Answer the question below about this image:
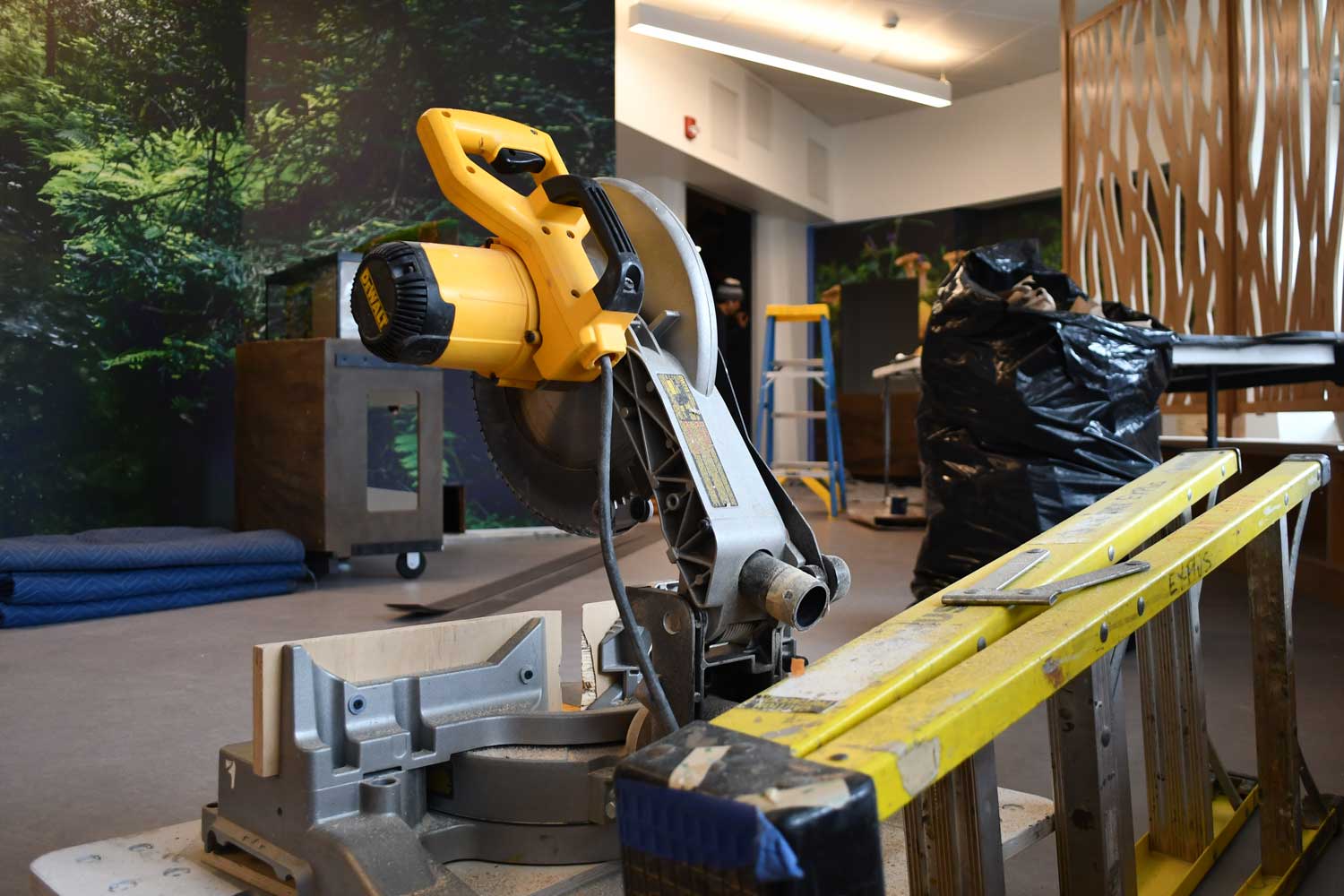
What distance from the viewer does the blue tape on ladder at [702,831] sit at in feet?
1.55

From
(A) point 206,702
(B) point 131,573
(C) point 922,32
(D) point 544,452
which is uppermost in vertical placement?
(C) point 922,32

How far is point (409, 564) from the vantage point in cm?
383

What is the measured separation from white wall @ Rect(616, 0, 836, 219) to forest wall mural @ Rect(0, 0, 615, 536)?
4.43 ft

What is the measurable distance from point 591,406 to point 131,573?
2450 millimetres

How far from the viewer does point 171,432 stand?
166 inches

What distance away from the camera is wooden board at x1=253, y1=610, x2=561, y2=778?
41.1 inches

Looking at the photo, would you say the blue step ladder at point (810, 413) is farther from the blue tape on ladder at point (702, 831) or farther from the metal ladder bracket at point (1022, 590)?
the blue tape on ladder at point (702, 831)

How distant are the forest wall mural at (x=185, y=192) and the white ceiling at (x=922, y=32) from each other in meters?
2.39

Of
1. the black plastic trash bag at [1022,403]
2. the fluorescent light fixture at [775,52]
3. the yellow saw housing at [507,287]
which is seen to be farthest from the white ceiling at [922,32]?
the yellow saw housing at [507,287]

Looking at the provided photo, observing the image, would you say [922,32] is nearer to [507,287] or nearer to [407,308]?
[507,287]

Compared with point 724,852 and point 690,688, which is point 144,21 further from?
point 724,852

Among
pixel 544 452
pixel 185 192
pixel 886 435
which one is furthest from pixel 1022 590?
pixel 886 435

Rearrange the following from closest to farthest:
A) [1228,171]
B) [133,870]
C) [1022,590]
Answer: [1022,590]
[133,870]
[1228,171]

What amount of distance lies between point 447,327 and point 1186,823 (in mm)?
1109
